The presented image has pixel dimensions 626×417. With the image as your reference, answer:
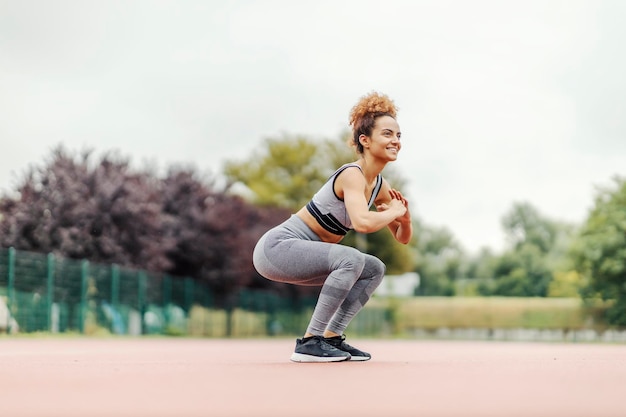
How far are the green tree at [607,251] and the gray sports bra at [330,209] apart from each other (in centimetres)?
2787

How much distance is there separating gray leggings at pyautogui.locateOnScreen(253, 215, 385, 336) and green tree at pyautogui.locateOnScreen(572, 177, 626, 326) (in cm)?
2778

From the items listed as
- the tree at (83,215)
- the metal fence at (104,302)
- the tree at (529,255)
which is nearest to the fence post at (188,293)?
the metal fence at (104,302)

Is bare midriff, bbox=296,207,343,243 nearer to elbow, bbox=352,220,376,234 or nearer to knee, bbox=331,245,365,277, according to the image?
A: knee, bbox=331,245,365,277

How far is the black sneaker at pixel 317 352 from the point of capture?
608 centimetres

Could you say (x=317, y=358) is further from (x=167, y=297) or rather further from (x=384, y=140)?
(x=167, y=297)

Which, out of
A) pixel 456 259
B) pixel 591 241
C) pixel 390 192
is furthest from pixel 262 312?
pixel 456 259

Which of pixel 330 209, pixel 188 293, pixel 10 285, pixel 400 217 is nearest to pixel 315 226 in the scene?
pixel 330 209

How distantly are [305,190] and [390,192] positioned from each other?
4931cm

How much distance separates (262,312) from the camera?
136 ft

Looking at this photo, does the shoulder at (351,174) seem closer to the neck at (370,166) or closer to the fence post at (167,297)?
the neck at (370,166)

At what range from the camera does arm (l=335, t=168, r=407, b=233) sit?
5980 mm

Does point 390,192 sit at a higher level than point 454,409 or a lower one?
higher

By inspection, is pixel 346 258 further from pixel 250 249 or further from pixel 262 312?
pixel 262 312

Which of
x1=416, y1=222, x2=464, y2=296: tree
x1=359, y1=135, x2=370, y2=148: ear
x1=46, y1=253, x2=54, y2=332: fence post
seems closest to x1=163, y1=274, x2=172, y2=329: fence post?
x1=46, y1=253, x2=54, y2=332: fence post
